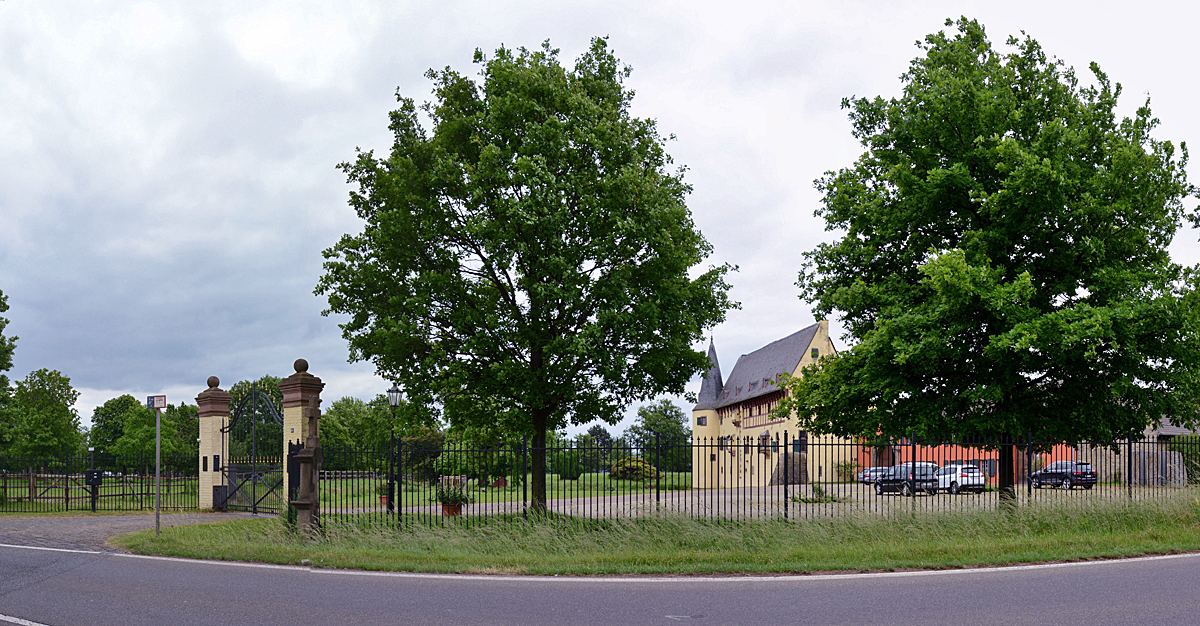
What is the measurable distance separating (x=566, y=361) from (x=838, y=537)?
7.64m

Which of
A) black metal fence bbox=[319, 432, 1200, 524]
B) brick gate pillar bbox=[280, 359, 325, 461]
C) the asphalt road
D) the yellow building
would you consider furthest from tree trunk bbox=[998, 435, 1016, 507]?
the yellow building

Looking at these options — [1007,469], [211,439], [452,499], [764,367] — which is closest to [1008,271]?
[1007,469]

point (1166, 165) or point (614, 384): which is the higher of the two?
point (1166, 165)

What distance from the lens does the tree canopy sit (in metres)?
18.2

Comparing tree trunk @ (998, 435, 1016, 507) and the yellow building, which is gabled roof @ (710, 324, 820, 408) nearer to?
the yellow building

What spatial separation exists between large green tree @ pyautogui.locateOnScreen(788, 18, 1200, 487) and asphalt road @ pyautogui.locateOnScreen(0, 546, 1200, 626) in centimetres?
791

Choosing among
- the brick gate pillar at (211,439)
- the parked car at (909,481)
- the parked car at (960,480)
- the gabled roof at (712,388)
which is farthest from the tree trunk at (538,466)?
the gabled roof at (712,388)

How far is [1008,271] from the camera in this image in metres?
20.2

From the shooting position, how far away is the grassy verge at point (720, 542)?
1127 centimetres

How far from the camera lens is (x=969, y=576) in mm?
10109

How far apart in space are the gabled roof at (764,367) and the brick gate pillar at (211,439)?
40487 millimetres

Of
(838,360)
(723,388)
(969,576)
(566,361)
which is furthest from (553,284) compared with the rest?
(723,388)

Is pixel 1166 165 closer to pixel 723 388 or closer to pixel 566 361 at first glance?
pixel 566 361

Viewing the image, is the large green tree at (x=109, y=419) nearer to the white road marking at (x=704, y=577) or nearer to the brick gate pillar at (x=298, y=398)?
the brick gate pillar at (x=298, y=398)
